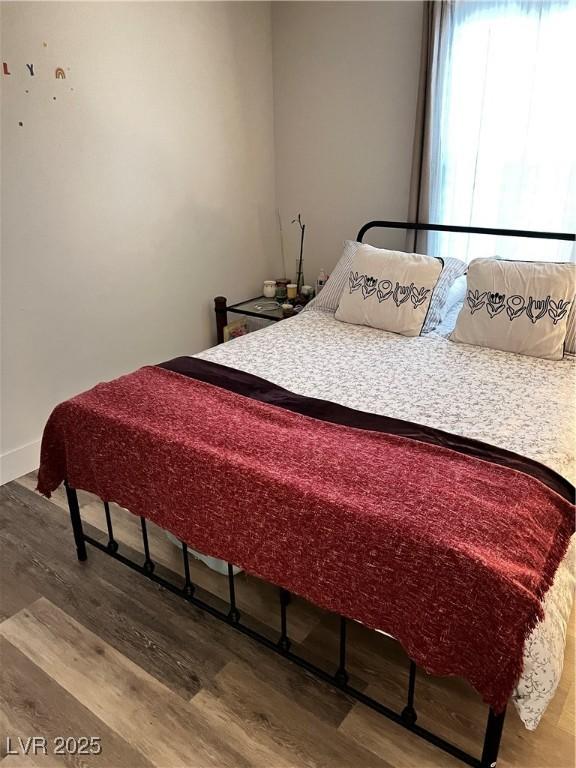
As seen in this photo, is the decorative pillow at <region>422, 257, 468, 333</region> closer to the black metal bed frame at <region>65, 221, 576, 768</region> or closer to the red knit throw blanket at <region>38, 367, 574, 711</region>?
the black metal bed frame at <region>65, 221, 576, 768</region>

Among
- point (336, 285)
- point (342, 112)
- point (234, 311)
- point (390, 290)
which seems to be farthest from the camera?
point (234, 311)

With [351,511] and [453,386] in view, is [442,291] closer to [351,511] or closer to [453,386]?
[453,386]

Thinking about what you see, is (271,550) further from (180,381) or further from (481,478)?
(180,381)

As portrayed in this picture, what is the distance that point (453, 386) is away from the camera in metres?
2.18

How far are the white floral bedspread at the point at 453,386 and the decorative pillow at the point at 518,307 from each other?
5 cm

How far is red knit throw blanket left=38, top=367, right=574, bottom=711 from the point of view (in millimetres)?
1280

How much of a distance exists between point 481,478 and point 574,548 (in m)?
0.32

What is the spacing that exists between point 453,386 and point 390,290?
0.76 m

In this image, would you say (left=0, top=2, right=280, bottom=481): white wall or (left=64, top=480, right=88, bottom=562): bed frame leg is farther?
(left=0, top=2, right=280, bottom=481): white wall

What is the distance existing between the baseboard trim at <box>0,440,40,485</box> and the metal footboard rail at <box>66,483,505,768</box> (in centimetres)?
72

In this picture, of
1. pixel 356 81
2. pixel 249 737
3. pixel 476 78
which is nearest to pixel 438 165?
pixel 476 78

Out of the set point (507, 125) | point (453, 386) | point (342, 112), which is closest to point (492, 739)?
point (453, 386)

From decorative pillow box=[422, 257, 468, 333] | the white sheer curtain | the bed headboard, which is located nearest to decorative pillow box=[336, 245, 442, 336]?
decorative pillow box=[422, 257, 468, 333]

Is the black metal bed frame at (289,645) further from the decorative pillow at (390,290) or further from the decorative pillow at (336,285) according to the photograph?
the decorative pillow at (336,285)
